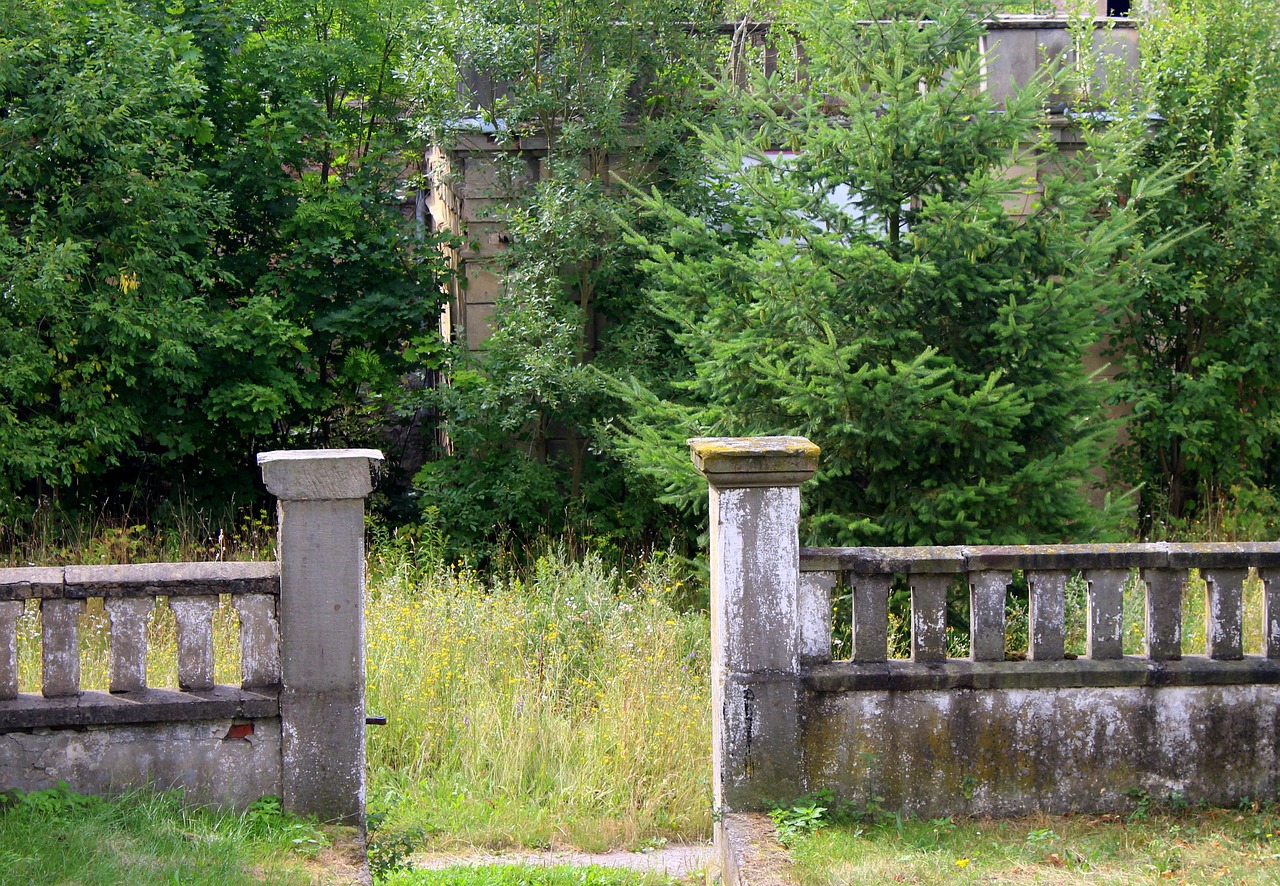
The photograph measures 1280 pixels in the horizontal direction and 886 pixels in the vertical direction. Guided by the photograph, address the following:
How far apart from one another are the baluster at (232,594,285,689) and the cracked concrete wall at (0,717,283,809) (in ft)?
0.59

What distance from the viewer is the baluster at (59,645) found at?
187 inches

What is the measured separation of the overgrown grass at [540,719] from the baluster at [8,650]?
1815 mm

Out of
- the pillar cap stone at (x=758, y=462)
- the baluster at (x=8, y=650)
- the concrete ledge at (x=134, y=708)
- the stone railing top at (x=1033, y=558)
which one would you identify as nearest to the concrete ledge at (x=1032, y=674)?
the stone railing top at (x=1033, y=558)

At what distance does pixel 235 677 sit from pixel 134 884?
2675mm

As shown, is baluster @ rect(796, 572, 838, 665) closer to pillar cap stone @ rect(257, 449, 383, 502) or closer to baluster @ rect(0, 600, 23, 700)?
pillar cap stone @ rect(257, 449, 383, 502)

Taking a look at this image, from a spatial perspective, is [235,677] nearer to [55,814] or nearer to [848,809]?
[55,814]

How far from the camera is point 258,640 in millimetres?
4906

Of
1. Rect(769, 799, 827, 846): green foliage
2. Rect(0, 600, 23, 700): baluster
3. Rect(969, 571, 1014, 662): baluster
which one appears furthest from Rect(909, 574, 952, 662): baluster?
Rect(0, 600, 23, 700): baluster

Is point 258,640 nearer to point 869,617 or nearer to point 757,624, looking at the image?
point 757,624

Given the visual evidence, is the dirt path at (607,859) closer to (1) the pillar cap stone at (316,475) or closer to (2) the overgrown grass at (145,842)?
(2) the overgrown grass at (145,842)

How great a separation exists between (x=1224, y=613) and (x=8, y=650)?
5286 millimetres

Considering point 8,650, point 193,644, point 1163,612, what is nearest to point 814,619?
point 1163,612

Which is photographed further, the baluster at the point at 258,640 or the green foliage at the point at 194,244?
the green foliage at the point at 194,244

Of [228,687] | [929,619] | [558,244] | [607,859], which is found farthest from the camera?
[558,244]
